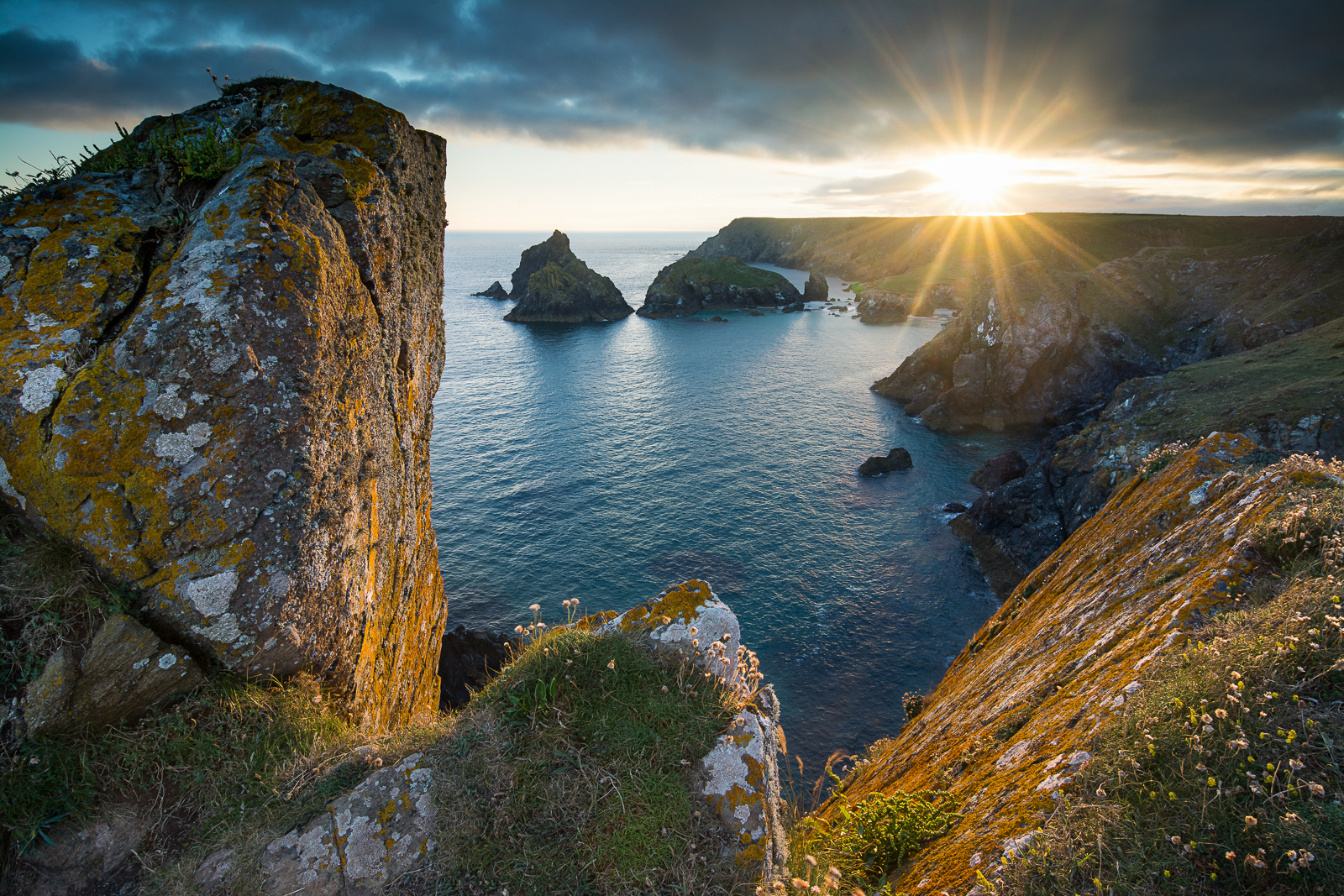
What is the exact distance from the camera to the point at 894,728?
23594 millimetres

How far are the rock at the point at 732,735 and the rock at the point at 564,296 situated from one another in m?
114

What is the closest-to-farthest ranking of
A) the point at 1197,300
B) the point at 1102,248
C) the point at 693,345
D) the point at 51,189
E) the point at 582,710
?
1. the point at 582,710
2. the point at 51,189
3. the point at 1197,300
4. the point at 693,345
5. the point at 1102,248

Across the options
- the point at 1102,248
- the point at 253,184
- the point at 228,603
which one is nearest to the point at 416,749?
the point at 228,603

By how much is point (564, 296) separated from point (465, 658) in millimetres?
99287

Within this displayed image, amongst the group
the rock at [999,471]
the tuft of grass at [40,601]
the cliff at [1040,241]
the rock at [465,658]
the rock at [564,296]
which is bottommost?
the rock at [465,658]

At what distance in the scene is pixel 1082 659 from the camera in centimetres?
653

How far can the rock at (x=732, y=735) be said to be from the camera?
454 cm

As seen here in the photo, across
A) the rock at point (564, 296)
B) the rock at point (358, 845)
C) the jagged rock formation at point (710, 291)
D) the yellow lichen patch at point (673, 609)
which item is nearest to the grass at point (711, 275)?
the jagged rock formation at point (710, 291)

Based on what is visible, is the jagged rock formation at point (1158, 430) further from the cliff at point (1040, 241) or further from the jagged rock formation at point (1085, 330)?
the cliff at point (1040, 241)

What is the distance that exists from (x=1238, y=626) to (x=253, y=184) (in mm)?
11115

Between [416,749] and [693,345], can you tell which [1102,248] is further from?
[416,749]

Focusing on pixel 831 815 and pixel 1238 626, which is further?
pixel 831 815

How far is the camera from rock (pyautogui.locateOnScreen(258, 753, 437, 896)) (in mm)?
4387

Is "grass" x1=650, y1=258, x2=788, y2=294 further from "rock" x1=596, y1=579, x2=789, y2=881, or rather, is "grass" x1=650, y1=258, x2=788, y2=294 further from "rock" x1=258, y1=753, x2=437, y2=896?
"rock" x1=258, y1=753, x2=437, y2=896
